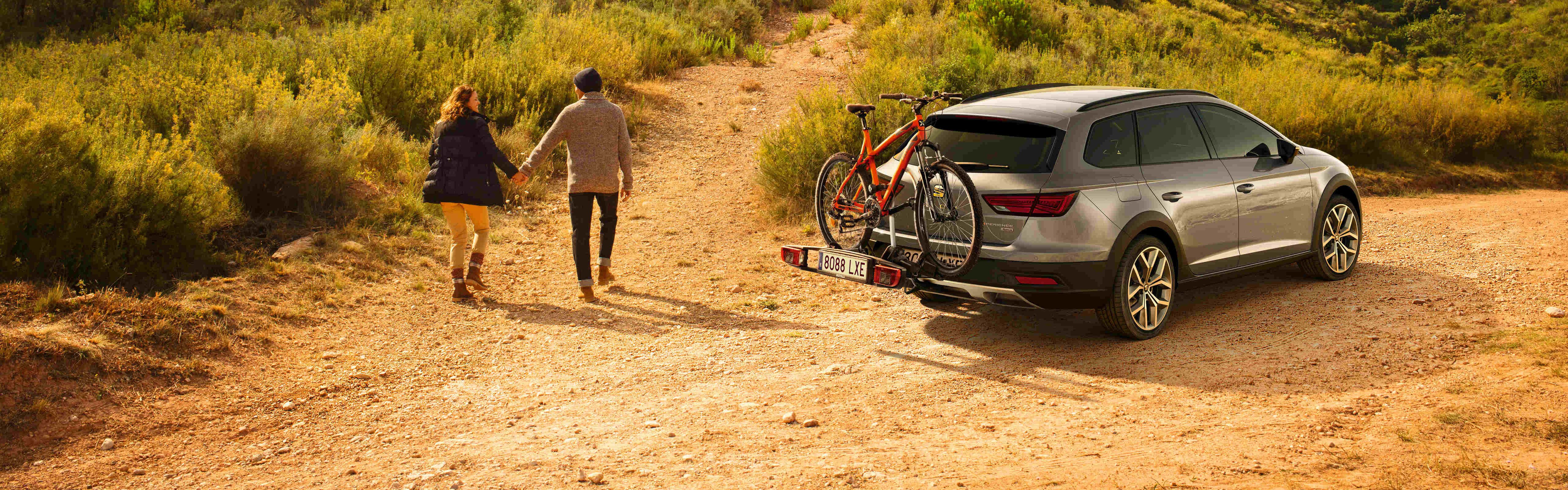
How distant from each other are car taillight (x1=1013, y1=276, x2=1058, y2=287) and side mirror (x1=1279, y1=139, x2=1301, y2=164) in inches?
100

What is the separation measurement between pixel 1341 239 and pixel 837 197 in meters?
4.19

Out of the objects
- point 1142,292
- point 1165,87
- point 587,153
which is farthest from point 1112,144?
point 1165,87

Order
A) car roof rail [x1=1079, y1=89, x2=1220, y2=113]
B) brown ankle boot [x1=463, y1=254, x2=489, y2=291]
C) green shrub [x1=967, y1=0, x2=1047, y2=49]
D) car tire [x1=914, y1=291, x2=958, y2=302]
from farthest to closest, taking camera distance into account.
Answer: green shrub [x1=967, y1=0, x2=1047, y2=49] < brown ankle boot [x1=463, y1=254, x2=489, y2=291] < car tire [x1=914, y1=291, x2=958, y2=302] < car roof rail [x1=1079, y1=89, x2=1220, y2=113]

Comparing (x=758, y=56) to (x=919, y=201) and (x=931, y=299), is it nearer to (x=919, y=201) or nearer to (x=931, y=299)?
(x=931, y=299)

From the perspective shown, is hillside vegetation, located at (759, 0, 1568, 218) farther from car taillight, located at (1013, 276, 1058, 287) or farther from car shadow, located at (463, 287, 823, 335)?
car taillight, located at (1013, 276, 1058, 287)

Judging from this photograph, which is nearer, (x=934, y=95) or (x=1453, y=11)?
(x=934, y=95)

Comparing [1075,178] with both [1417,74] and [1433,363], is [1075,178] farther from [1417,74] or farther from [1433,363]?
[1417,74]

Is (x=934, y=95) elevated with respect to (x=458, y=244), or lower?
elevated

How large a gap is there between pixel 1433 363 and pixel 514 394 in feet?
17.0

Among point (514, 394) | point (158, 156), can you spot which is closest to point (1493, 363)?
point (514, 394)

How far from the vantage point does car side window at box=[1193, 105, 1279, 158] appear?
6.99 m

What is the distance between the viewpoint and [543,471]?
4.50 meters

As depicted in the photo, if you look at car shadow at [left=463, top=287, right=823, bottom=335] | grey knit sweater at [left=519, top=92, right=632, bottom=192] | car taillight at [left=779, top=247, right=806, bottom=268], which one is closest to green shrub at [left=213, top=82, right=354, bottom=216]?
car shadow at [left=463, top=287, right=823, bottom=335]

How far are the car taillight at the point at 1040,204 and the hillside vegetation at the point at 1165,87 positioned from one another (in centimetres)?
522
